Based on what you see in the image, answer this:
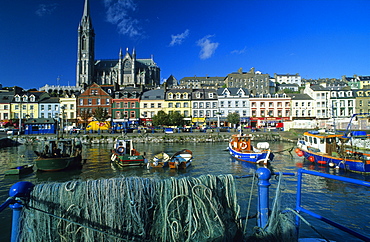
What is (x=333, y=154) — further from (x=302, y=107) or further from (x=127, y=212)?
(x=302, y=107)

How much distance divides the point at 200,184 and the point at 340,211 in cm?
1159

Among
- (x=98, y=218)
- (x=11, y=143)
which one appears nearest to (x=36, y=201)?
(x=98, y=218)

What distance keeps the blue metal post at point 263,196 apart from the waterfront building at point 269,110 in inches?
2551

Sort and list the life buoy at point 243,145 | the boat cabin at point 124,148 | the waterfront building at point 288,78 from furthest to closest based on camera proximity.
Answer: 1. the waterfront building at point 288,78
2. the life buoy at point 243,145
3. the boat cabin at point 124,148

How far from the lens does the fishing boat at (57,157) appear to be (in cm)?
2014

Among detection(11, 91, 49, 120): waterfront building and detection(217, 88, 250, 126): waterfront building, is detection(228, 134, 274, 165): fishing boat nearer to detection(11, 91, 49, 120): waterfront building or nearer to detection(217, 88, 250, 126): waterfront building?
detection(217, 88, 250, 126): waterfront building

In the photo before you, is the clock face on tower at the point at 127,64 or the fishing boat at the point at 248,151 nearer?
the fishing boat at the point at 248,151

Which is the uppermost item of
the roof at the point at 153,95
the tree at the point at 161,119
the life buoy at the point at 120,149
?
the roof at the point at 153,95

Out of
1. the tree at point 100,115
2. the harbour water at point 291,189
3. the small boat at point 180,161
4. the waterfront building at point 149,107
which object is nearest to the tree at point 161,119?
the waterfront building at point 149,107

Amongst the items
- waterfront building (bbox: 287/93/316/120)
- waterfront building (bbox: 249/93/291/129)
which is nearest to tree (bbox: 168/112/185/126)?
waterfront building (bbox: 249/93/291/129)

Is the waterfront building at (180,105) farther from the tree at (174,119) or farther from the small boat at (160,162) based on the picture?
the small boat at (160,162)

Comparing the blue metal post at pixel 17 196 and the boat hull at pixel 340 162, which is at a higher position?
the blue metal post at pixel 17 196

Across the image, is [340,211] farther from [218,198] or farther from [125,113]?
[125,113]

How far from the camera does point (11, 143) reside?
44.4 m
